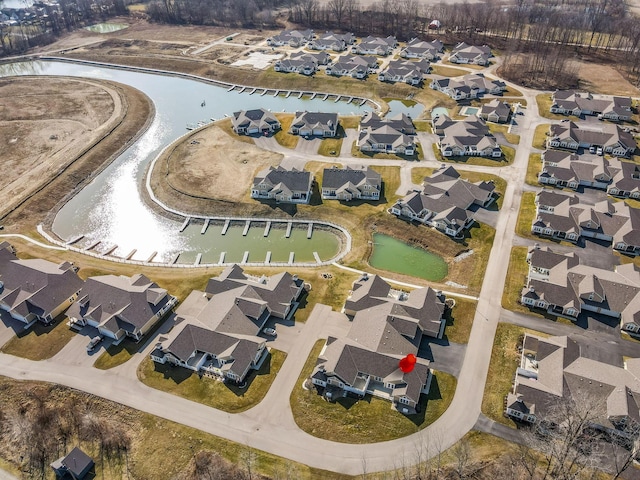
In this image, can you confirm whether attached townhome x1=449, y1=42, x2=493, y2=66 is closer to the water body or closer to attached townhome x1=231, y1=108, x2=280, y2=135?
the water body

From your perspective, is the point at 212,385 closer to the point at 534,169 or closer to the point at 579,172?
the point at 534,169

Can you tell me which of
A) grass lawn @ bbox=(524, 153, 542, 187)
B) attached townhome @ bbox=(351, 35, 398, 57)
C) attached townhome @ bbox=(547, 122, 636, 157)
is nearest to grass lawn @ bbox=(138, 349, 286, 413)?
grass lawn @ bbox=(524, 153, 542, 187)

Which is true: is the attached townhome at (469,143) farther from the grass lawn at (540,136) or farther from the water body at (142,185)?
the water body at (142,185)

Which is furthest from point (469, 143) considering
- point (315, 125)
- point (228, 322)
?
point (228, 322)

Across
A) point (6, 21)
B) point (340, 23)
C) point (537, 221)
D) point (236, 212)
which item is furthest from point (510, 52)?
point (6, 21)

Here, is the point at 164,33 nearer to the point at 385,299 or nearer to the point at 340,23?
the point at 340,23

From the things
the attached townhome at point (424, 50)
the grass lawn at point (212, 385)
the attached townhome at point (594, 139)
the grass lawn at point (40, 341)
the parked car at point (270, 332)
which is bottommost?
the grass lawn at point (212, 385)

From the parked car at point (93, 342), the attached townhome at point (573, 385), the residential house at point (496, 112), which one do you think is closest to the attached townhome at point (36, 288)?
the parked car at point (93, 342)
